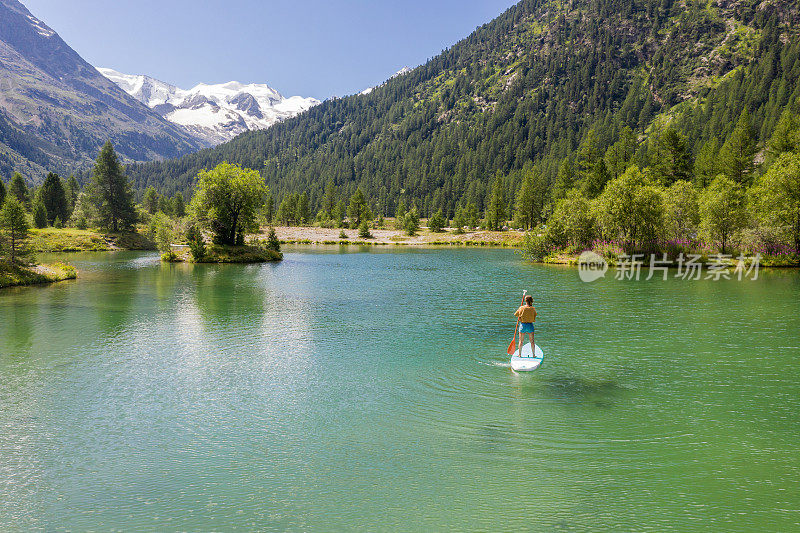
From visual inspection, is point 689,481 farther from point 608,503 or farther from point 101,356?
point 101,356

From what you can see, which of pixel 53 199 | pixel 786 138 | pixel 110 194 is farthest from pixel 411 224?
pixel 53 199

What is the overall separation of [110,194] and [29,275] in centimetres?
7129

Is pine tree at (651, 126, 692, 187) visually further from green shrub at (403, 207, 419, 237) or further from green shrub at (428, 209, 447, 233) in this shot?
green shrub at (403, 207, 419, 237)

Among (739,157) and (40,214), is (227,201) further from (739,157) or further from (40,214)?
(739,157)

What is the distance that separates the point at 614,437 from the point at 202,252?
221 ft

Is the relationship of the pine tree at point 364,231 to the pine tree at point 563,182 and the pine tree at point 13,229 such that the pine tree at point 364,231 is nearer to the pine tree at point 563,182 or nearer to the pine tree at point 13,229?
the pine tree at point 563,182

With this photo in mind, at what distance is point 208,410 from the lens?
14.6 meters

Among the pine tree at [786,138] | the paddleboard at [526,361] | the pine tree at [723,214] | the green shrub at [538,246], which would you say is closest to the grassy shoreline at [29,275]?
the paddleboard at [526,361]

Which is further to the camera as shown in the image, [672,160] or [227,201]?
[672,160]

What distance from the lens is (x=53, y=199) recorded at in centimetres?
12106

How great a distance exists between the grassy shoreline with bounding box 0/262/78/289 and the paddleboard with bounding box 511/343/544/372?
46071 millimetres

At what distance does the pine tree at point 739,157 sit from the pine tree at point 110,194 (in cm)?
13231

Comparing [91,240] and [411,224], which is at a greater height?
[411,224]

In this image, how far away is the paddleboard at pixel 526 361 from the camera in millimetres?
18484
